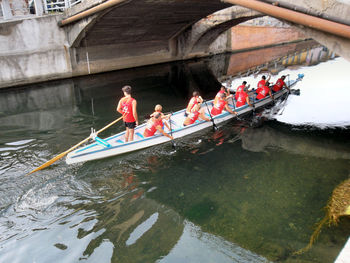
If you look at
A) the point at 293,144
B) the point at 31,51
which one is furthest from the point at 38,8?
the point at 293,144

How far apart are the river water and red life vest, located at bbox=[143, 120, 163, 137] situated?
546 millimetres

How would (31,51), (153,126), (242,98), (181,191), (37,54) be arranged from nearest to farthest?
(181,191) < (153,126) < (242,98) < (31,51) < (37,54)

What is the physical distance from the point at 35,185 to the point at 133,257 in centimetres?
337

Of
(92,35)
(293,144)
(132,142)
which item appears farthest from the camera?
(92,35)

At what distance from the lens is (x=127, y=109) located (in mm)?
7793

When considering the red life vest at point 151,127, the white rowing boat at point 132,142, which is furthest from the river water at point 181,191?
the red life vest at point 151,127

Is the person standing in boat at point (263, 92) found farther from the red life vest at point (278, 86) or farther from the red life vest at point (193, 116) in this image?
the red life vest at point (193, 116)

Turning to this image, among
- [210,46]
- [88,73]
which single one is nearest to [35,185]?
[88,73]

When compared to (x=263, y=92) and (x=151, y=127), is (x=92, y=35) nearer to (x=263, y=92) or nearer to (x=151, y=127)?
(x=263, y=92)

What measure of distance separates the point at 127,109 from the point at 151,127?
1.07 m

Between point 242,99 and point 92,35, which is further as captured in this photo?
point 92,35

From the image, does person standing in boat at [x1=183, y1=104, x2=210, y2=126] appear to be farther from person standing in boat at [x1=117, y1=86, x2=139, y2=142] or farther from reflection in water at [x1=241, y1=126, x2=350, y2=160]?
person standing in boat at [x1=117, y1=86, x2=139, y2=142]

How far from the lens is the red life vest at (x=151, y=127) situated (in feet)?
27.7

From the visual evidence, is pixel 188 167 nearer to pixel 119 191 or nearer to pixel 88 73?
pixel 119 191
